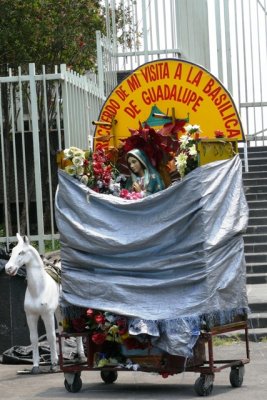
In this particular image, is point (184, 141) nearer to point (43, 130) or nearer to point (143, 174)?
point (143, 174)

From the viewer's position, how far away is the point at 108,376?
1120cm

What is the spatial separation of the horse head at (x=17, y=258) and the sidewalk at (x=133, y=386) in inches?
40.6

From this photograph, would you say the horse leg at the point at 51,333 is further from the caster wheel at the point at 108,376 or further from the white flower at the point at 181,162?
the white flower at the point at 181,162

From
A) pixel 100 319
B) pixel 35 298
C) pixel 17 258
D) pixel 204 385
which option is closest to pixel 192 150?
pixel 100 319

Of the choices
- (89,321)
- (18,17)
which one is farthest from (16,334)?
(18,17)

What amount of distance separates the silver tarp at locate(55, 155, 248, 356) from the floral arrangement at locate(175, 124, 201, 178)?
122 millimetres

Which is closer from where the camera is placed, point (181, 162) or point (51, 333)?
point (181, 162)

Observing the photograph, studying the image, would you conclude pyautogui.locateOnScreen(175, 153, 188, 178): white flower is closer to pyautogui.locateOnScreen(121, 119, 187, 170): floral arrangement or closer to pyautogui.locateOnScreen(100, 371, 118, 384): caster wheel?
pyautogui.locateOnScreen(121, 119, 187, 170): floral arrangement

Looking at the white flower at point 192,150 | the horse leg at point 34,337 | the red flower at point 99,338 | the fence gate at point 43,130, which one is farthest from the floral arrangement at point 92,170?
the fence gate at point 43,130

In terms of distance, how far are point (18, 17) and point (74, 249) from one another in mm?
12281

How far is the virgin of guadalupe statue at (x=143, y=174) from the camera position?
10898mm

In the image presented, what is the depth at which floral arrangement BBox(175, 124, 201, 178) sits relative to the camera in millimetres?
10484

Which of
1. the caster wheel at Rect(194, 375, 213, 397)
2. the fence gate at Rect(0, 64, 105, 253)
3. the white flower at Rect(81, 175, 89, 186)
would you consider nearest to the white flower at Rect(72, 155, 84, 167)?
the white flower at Rect(81, 175, 89, 186)

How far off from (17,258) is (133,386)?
1956 millimetres
